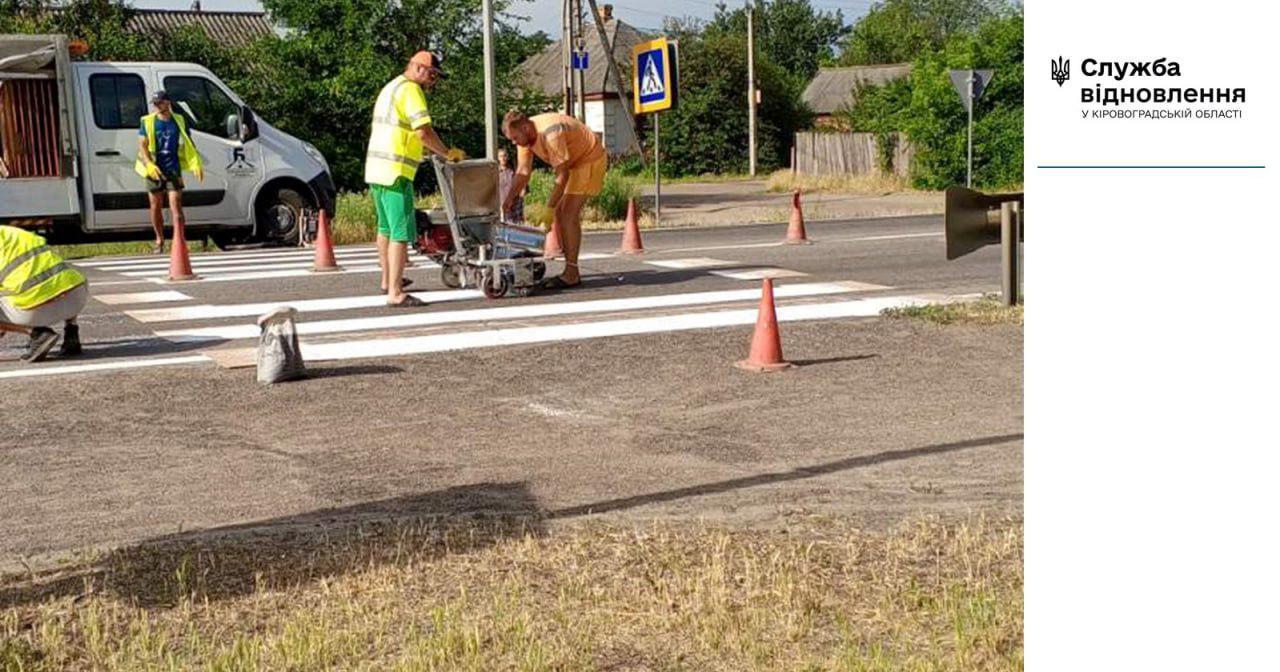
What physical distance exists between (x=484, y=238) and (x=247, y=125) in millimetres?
7652

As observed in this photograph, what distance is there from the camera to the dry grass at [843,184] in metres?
39.4

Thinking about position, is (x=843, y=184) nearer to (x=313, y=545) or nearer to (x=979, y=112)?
(x=979, y=112)

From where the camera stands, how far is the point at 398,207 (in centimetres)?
1242

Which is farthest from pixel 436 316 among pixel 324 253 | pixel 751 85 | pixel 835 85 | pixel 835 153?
pixel 835 85

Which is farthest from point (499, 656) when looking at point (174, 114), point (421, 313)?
point (174, 114)

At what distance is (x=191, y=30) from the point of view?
3356 cm

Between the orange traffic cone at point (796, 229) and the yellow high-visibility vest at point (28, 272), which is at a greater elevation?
the yellow high-visibility vest at point (28, 272)

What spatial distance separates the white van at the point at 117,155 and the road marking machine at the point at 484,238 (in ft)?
22.6

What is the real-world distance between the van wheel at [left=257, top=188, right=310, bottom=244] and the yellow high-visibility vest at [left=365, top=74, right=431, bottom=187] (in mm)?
8190

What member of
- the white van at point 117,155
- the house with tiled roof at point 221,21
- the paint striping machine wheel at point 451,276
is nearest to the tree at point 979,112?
the white van at point 117,155

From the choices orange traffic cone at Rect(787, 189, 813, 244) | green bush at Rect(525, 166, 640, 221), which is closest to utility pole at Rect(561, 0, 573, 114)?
green bush at Rect(525, 166, 640, 221)

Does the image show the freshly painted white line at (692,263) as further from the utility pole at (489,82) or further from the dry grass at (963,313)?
the utility pole at (489,82)
